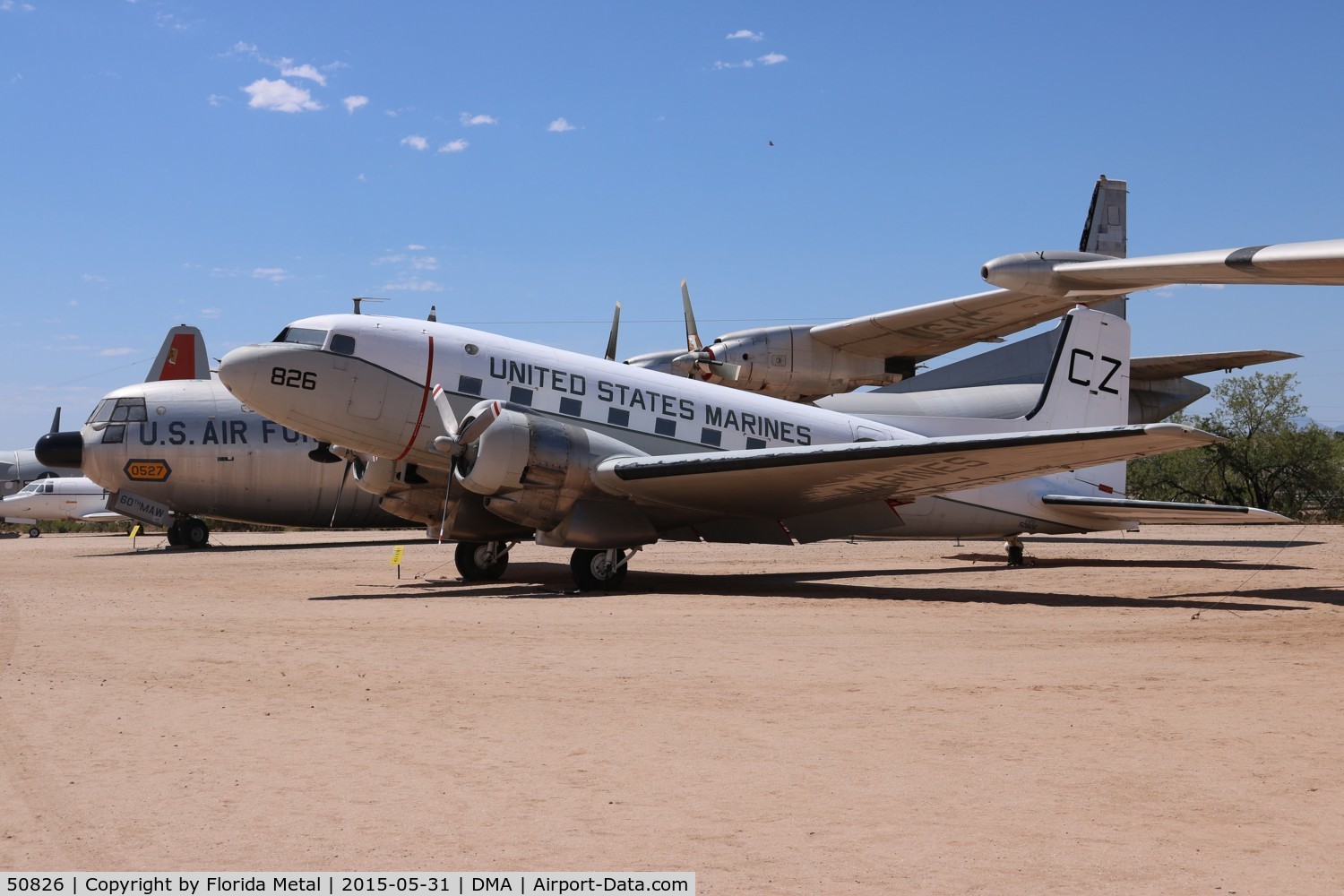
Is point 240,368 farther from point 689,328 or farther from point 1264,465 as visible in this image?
point 1264,465

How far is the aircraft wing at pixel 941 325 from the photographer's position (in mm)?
27000

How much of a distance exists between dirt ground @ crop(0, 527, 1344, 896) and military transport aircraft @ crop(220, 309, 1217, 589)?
86.2 inches

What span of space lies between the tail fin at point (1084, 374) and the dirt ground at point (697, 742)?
6334mm

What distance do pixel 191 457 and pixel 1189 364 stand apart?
28.2 meters

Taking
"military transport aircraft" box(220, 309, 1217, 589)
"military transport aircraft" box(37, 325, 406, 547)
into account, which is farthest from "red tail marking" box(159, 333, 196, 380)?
"military transport aircraft" box(220, 309, 1217, 589)

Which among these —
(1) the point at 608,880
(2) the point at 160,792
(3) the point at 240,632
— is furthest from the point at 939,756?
(3) the point at 240,632

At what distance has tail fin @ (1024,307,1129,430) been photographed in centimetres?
1994

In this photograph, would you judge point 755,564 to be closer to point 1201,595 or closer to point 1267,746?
point 1201,595

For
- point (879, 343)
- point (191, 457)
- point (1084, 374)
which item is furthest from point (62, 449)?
point (1084, 374)

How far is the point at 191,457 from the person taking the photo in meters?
28.5

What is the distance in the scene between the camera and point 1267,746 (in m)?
6.40

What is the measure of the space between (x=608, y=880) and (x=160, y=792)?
2355 millimetres

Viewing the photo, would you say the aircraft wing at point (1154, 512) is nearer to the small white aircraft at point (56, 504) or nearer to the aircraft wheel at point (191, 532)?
the aircraft wheel at point (191, 532)

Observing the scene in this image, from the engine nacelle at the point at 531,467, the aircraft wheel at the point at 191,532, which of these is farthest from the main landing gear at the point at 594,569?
the aircraft wheel at the point at 191,532
